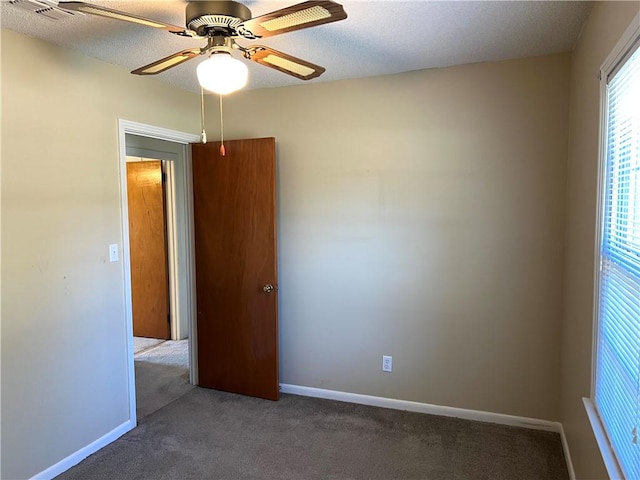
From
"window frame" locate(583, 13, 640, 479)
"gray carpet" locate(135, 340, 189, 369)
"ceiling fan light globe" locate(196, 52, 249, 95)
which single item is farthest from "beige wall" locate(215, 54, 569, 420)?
"ceiling fan light globe" locate(196, 52, 249, 95)

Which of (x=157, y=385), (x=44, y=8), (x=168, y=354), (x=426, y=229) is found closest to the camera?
(x=44, y=8)

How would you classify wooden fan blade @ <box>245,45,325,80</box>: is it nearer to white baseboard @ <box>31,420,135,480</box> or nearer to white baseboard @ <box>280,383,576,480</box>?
white baseboard @ <box>280,383,576,480</box>

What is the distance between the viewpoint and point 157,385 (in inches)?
138

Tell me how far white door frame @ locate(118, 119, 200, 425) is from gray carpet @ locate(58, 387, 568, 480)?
1.36 ft

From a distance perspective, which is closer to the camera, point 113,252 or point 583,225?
point 583,225

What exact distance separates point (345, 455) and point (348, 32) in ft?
7.74

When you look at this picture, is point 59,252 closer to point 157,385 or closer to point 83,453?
point 83,453

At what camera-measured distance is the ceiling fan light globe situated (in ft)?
5.51

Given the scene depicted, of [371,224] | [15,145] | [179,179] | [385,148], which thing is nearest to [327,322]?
[371,224]

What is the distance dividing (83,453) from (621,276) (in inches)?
114

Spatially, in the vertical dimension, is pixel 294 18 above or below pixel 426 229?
above

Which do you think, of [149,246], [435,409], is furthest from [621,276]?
[149,246]

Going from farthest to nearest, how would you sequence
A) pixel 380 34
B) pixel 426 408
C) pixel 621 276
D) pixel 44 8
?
pixel 426 408 < pixel 380 34 < pixel 44 8 < pixel 621 276

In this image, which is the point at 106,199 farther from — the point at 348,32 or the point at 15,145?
the point at 348,32
